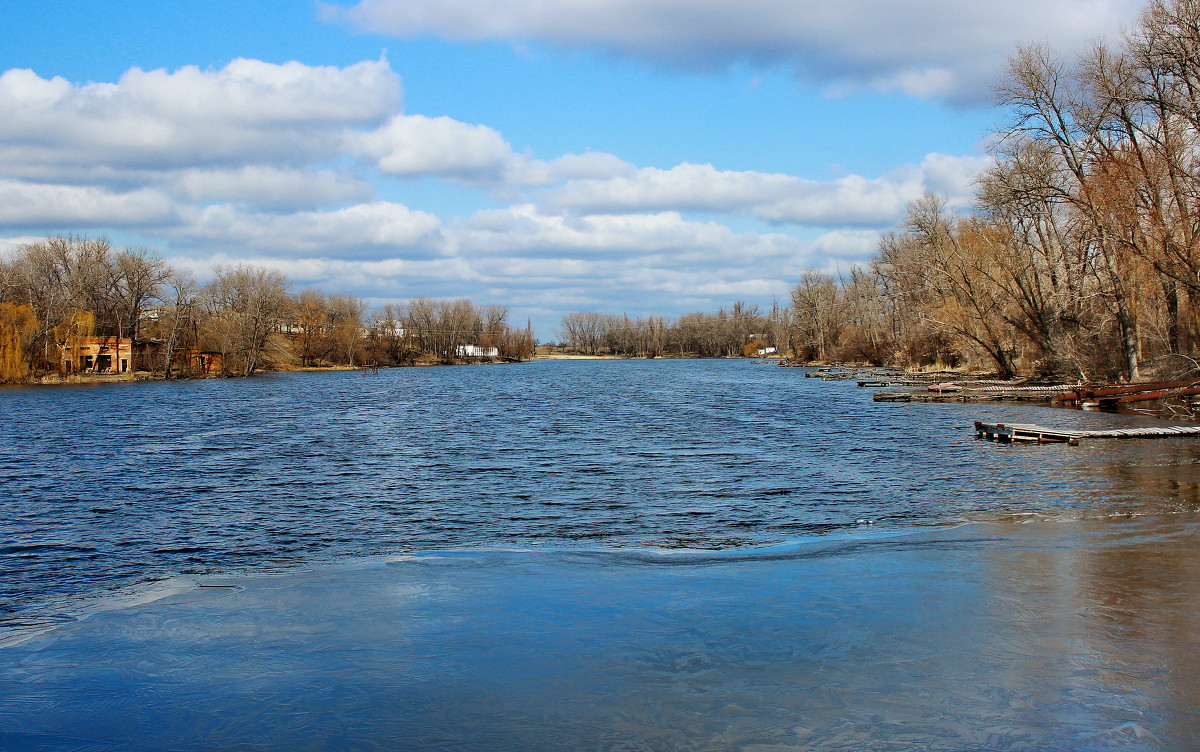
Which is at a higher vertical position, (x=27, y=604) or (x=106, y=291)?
(x=106, y=291)

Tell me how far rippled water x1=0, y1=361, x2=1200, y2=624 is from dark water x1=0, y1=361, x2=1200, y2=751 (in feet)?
0.43

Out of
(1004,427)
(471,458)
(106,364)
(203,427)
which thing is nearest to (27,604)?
(471,458)

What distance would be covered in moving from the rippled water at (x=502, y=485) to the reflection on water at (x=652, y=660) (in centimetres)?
262

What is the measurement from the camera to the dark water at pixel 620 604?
6.85m

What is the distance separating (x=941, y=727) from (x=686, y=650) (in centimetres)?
259

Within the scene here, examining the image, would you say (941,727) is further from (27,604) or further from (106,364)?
(106,364)

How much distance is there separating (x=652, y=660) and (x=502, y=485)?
12367mm

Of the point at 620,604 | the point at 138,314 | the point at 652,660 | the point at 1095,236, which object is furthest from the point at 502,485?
the point at 138,314

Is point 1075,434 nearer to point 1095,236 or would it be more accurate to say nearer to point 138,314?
point 1095,236

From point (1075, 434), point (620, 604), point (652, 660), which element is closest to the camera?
point (652, 660)

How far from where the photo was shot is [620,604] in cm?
1007

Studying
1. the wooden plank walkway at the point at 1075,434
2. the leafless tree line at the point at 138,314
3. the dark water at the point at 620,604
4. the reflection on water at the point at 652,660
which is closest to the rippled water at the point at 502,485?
the dark water at the point at 620,604

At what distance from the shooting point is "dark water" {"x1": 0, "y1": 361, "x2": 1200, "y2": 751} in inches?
270

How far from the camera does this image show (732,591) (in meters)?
10.5
